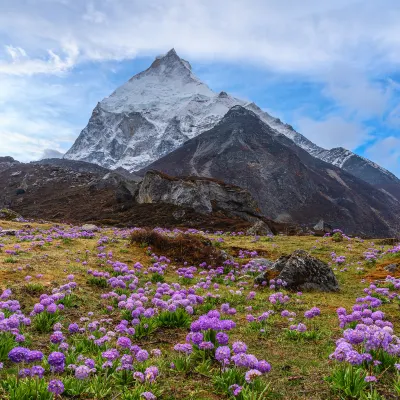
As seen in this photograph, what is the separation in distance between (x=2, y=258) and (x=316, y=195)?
154108 mm

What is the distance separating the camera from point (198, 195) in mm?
42031

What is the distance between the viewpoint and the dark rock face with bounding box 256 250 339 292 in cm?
1316

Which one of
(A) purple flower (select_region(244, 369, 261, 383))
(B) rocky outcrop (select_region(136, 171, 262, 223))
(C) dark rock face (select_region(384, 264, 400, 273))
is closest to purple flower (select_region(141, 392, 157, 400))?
(A) purple flower (select_region(244, 369, 261, 383))

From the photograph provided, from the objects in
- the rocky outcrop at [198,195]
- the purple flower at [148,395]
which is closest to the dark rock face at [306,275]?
the purple flower at [148,395]

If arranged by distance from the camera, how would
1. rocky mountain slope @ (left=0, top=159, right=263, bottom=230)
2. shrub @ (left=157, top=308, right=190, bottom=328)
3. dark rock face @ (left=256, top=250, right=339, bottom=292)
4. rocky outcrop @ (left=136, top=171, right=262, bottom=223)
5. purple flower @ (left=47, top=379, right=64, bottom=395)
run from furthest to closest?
rocky outcrop @ (left=136, top=171, right=262, bottom=223), rocky mountain slope @ (left=0, top=159, right=263, bottom=230), dark rock face @ (left=256, top=250, right=339, bottom=292), shrub @ (left=157, top=308, right=190, bottom=328), purple flower @ (left=47, top=379, right=64, bottom=395)

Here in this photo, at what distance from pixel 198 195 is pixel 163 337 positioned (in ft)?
114

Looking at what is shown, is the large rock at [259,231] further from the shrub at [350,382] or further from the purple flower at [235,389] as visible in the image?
the purple flower at [235,389]

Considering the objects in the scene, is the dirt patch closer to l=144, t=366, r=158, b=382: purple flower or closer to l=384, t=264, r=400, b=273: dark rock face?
l=384, t=264, r=400, b=273: dark rock face

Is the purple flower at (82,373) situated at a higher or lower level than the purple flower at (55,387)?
higher

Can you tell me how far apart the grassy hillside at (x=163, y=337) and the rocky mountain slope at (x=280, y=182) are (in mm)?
107184

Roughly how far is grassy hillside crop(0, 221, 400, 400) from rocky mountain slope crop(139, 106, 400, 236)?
107184 mm

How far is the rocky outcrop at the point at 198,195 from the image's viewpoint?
4194cm

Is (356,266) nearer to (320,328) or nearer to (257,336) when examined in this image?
(320,328)

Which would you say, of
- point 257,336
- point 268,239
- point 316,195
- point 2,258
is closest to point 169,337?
point 257,336
